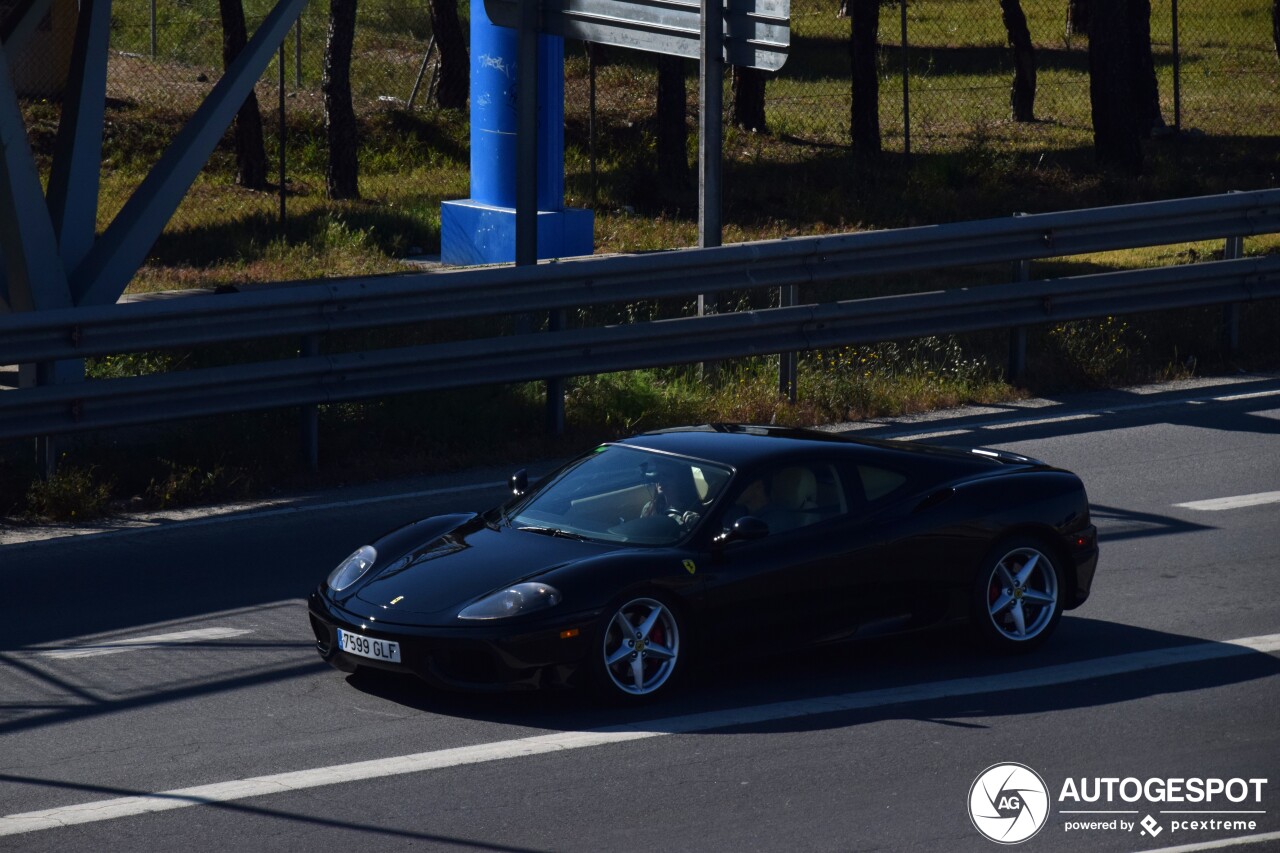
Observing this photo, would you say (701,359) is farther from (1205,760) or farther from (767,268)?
(1205,760)

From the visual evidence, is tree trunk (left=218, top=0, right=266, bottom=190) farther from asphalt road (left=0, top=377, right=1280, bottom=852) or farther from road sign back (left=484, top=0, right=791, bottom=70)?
asphalt road (left=0, top=377, right=1280, bottom=852)

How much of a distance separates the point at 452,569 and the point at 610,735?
105cm

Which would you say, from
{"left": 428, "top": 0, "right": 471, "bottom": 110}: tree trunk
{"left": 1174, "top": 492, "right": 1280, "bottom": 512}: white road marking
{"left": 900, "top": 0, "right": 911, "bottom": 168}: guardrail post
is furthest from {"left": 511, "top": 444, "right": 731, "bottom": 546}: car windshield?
{"left": 428, "top": 0, "right": 471, "bottom": 110}: tree trunk

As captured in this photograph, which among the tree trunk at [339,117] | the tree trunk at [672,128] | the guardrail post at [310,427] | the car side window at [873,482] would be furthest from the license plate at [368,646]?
the tree trunk at [672,128]

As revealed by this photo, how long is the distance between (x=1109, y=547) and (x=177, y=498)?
541 centimetres

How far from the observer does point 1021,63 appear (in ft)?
106

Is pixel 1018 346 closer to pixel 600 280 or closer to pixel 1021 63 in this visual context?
pixel 600 280

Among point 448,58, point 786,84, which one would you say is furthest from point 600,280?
point 786,84

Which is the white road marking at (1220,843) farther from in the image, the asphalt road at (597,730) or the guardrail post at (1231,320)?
the guardrail post at (1231,320)

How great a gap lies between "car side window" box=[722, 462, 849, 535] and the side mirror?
83 millimetres

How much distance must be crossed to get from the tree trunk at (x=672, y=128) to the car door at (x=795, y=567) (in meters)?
19.7

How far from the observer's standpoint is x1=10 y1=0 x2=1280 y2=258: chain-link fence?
28.9 metres

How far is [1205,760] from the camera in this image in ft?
21.4

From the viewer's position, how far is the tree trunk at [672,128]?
26.8m
